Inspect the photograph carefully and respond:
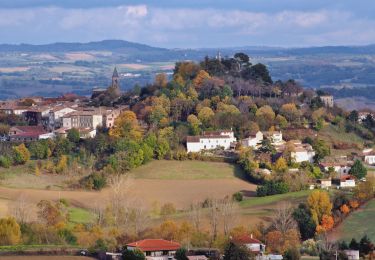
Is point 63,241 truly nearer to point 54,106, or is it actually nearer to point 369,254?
point 369,254

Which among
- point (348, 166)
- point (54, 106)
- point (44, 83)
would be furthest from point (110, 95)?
point (44, 83)

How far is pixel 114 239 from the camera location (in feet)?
124

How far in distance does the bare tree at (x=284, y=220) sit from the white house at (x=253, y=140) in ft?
52.7

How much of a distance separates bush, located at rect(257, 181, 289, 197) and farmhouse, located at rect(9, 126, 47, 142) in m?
16.6

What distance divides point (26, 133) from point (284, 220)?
1046 inches

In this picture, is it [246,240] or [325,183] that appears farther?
[325,183]

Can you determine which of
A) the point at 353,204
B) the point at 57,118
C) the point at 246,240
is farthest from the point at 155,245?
the point at 57,118

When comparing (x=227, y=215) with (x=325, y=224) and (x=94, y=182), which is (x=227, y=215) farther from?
(x=94, y=182)

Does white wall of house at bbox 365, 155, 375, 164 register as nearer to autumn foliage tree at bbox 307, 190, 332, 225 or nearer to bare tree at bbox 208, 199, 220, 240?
autumn foliage tree at bbox 307, 190, 332, 225

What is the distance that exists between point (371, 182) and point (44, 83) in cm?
12629

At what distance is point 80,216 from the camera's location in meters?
48.0

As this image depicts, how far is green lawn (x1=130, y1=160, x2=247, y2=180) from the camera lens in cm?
5725

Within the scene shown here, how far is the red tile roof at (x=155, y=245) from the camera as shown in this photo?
3494 cm

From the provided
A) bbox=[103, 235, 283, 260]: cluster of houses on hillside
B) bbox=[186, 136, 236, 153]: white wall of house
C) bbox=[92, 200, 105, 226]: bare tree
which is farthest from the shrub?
bbox=[103, 235, 283, 260]: cluster of houses on hillside
